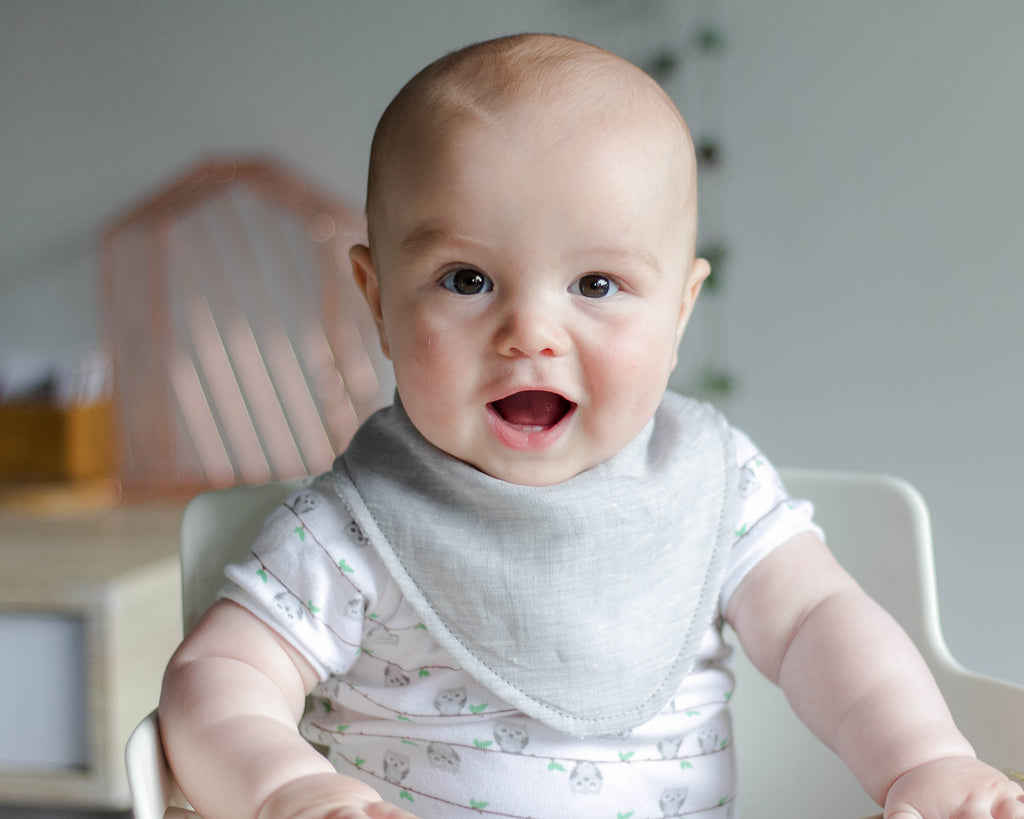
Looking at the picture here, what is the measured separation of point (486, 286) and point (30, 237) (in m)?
1.64

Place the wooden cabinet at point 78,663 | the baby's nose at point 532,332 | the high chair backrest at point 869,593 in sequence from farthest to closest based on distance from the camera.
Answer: the wooden cabinet at point 78,663, the high chair backrest at point 869,593, the baby's nose at point 532,332

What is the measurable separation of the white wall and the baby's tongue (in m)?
1.02

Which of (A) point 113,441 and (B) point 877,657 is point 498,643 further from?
(A) point 113,441

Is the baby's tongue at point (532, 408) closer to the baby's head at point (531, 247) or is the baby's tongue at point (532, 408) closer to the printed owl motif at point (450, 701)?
the baby's head at point (531, 247)

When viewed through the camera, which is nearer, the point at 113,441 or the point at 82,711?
the point at 82,711

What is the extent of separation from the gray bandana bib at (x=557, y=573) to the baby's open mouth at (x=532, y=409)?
0.15 ft

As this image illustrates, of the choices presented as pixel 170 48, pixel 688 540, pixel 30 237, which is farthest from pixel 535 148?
pixel 30 237

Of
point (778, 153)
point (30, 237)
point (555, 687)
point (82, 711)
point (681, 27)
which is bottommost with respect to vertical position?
point (82, 711)

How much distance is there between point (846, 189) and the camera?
1.51 metres

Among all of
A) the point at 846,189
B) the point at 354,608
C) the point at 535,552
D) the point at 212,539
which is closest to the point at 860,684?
the point at 535,552

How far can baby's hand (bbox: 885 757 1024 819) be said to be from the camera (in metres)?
0.50

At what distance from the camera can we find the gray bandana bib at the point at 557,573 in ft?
2.10

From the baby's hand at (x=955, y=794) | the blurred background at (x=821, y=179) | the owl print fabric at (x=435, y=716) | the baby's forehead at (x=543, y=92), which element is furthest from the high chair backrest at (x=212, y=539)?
the blurred background at (x=821, y=179)

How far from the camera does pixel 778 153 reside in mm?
1542
